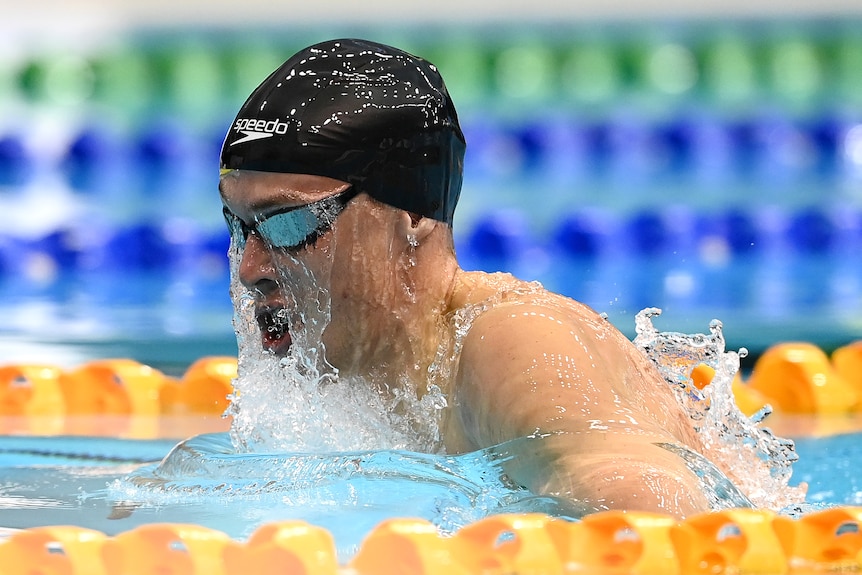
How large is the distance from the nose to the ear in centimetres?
22

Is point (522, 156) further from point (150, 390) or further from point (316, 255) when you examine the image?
point (316, 255)

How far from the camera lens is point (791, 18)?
9820 mm

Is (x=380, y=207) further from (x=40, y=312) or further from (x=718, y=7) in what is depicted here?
(x=718, y=7)

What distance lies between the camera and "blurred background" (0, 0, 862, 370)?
5.63 metres

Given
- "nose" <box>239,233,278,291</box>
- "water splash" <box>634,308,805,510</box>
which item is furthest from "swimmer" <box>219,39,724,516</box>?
"water splash" <box>634,308,805,510</box>

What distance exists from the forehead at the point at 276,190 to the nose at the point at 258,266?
2.3 inches

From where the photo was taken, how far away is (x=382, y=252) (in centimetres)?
199

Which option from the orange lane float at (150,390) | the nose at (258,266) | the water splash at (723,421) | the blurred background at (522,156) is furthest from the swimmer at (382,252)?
the blurred background at (522,156)

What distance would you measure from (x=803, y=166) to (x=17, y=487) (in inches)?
281

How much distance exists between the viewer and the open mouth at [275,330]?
2027 millimetres

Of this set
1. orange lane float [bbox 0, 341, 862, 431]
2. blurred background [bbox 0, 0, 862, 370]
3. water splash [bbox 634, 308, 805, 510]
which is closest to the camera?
water splash [bbox 634, 308, 805, 510]

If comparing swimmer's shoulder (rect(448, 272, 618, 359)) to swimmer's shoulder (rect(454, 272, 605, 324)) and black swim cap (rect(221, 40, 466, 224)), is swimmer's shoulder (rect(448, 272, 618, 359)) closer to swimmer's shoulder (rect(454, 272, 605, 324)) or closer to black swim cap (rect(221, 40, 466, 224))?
swimmer's shoulder (rect(454, 272, 605, 324))

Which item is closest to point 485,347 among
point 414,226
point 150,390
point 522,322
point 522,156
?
point 522,322

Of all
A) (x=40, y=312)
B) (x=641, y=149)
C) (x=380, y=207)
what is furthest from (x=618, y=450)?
(x=641, y=149)
